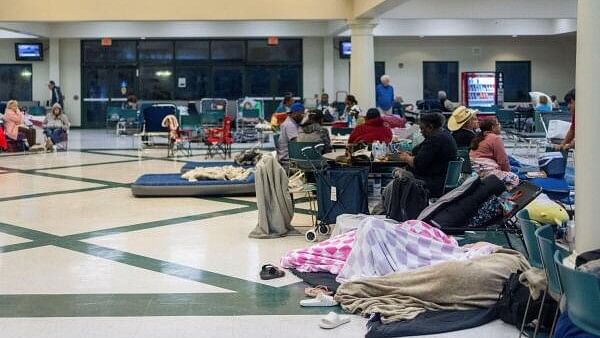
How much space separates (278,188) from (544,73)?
22.2 meters

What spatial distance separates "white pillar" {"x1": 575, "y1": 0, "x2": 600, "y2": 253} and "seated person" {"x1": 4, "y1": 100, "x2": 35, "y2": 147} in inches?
600

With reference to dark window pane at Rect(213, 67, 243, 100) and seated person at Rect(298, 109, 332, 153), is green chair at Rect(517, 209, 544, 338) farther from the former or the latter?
dark window pane at Rect(213, 67, 243, 100)

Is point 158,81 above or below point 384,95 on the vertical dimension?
above

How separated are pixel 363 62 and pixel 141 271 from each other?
38.9 ft

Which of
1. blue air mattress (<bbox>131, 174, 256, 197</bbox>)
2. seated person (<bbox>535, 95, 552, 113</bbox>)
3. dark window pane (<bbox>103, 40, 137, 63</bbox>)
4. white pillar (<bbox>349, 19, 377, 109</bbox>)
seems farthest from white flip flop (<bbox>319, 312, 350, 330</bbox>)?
dark window pane (<bbox>103, 40, 137, 63</bbox>)

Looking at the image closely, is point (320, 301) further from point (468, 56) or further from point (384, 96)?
point (468, 56)

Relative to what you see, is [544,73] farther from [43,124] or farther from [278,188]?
[278,188]

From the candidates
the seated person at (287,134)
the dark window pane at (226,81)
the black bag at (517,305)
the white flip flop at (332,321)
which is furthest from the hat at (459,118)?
the dark window pane at (226,81)

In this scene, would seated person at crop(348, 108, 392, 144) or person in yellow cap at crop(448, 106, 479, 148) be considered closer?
person in yellow cap at crop(448, 106, 479, 148)

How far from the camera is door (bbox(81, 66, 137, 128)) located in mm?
27375

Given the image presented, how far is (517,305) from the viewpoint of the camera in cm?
466

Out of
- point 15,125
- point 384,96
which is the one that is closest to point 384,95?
point 384,96

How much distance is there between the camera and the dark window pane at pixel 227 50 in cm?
2727

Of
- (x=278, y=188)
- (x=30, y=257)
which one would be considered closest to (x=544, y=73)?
(x=278, y=188)
